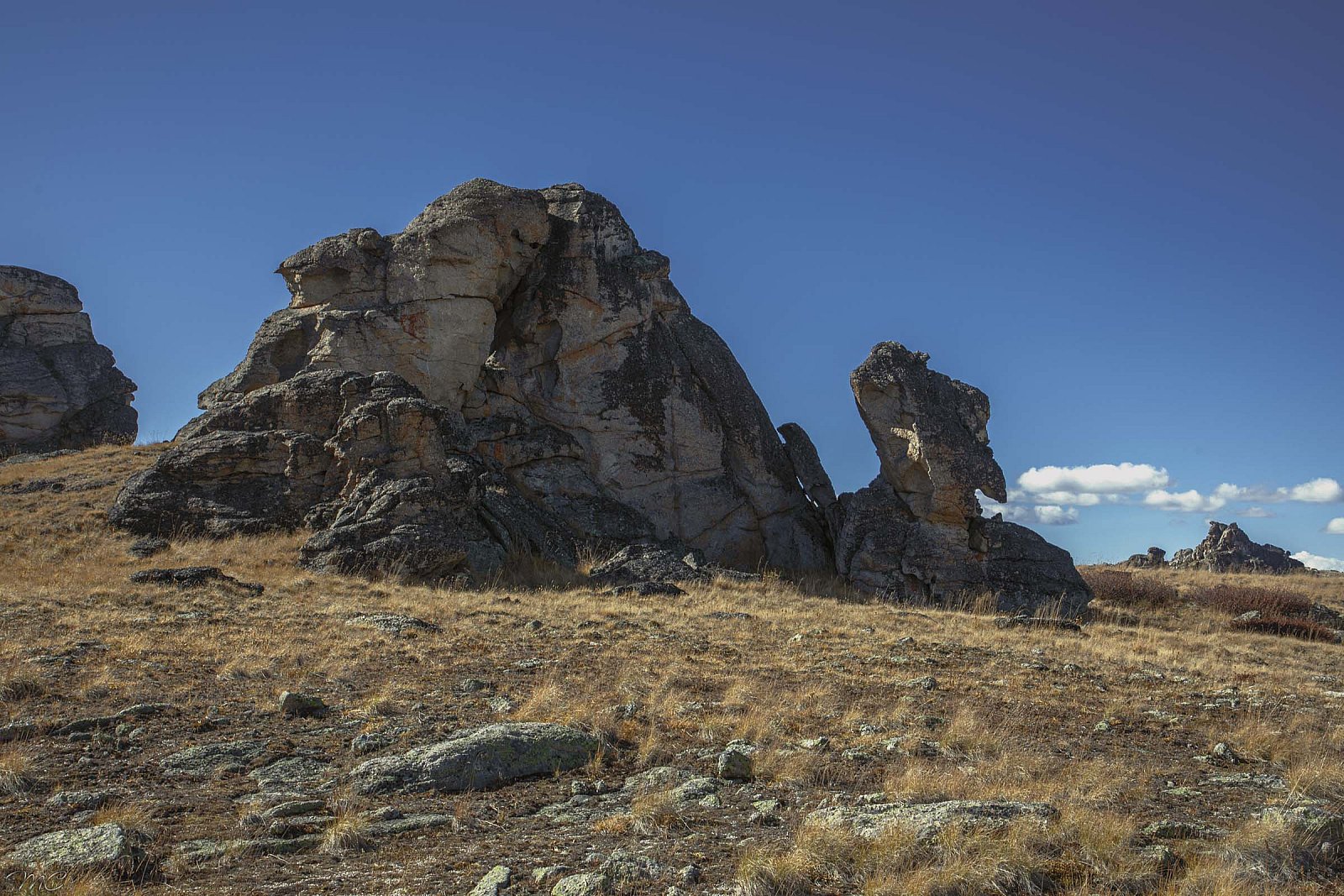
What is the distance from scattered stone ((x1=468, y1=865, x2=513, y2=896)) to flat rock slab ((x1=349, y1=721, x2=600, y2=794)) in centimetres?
196

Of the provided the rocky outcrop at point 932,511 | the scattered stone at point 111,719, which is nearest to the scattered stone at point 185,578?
the scattered stone at point 111,719

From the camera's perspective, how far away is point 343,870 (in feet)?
21.2

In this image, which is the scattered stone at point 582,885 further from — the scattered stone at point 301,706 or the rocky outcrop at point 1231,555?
the rocky outcrop at point 1231,555

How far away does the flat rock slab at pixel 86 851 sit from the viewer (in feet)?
20.5

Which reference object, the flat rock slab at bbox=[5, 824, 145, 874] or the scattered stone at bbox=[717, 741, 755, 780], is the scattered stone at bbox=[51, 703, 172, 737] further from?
the scattered stone at bbox=[717, 741, 755, 780]

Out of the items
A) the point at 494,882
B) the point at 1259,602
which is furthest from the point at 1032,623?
the point at 494,882

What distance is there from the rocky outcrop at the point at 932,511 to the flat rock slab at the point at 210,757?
64.4 ft

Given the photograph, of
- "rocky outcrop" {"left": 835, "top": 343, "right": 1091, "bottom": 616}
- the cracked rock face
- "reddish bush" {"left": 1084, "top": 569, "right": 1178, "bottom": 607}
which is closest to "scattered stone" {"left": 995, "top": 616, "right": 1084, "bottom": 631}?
"rocky outcrop" {"left": 835, "top": 343, "right": 1091, "bottom": 616}

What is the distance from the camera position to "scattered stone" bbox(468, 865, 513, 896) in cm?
597

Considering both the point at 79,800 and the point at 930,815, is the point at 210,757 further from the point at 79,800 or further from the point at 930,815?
the point at 930,815

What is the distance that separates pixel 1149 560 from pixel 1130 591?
1966cm

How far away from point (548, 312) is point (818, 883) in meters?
25.1

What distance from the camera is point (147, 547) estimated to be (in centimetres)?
2114

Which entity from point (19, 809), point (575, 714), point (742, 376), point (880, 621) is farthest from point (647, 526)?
point (19, 809)
